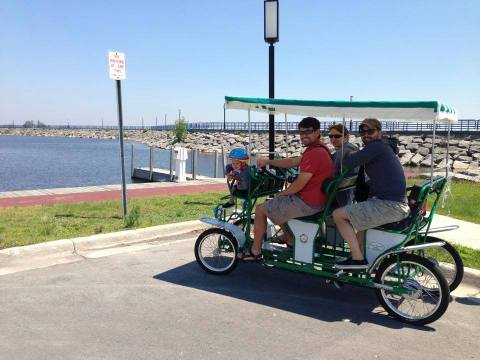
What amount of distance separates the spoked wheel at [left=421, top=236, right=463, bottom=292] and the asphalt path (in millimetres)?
240

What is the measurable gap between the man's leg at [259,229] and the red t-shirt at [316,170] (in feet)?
1.80

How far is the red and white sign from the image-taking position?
7949 millimetres

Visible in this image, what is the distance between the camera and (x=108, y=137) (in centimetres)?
13738

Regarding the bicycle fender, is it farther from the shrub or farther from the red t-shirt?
the shrub

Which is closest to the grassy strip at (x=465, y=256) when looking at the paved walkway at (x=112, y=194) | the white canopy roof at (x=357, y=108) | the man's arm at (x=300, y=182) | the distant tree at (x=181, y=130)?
the paved walkway at (x=112, y=194)

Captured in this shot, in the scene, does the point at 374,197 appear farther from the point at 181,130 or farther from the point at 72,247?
the point at 181,130

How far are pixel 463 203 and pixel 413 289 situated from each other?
6.61 m

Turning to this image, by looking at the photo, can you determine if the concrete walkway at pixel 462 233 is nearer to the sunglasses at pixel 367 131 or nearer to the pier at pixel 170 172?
the sunglasses at pixel 367 131

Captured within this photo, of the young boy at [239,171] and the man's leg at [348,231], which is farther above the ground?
the young boy at [239,171]

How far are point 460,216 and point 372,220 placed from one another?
508 cm

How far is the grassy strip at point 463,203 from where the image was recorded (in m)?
8.59

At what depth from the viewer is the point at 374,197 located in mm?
4512

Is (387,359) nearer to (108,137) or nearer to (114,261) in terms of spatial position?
(114,261)

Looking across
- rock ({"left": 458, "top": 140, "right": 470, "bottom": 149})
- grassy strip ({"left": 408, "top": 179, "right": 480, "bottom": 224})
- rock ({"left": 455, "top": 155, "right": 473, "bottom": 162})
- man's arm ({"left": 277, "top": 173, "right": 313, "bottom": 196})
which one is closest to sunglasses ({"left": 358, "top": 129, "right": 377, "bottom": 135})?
man's arm ({"left": 277, "top": 173, "right": 313, "bottom": 196})
